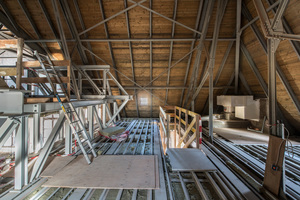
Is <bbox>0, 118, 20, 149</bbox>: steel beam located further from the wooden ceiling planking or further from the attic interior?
the wooden ceiling planking

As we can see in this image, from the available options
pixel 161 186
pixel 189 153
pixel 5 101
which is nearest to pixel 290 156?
pixel 189 153

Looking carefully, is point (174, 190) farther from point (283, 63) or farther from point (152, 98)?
point (152, 98)

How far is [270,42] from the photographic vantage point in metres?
2.53

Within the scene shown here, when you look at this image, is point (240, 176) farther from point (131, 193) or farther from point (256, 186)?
point (131, 193)

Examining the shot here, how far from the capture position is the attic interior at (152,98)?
7.81 ft

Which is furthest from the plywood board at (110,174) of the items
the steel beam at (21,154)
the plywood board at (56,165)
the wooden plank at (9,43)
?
the wooden plank at (9,43)

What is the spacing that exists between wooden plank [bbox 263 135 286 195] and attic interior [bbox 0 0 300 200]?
0.02 m

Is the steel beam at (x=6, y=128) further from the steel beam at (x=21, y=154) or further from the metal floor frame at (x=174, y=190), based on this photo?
the metal floor frame at (x=174, y=190)

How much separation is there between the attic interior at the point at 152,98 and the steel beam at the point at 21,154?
2 cm

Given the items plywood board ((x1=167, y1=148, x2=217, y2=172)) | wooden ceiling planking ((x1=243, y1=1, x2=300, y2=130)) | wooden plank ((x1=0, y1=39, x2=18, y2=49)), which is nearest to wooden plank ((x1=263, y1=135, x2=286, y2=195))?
plywood board ((x1=167, y1=148, x2=217, y2=172))

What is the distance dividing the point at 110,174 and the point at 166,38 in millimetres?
5640

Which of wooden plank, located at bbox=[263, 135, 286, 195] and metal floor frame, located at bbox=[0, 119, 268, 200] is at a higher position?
wooden plank, located at bbox=[263, 135, 286, 195]

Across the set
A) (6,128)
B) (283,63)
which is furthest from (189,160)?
(283,63)

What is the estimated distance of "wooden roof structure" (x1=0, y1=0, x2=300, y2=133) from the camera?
5188 mm
